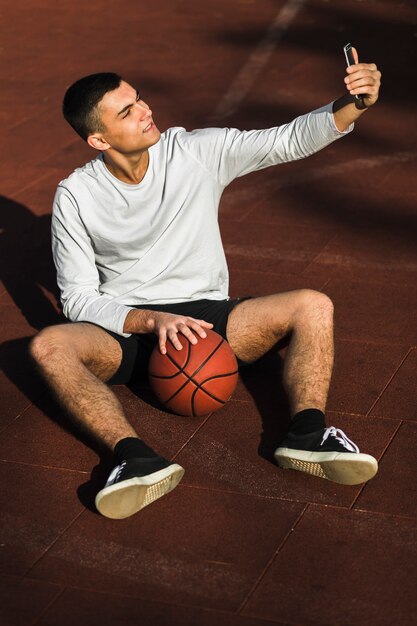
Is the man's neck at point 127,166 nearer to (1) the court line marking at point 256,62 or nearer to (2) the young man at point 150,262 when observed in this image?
(2) the young man at point 150,262

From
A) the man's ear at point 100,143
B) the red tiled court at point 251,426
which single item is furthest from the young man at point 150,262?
the red tiled court at point 251,426

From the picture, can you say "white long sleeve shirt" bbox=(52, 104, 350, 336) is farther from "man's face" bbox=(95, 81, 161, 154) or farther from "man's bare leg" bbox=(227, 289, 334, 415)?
"man's bare leg" bbox=(227, 289, 334, 415)

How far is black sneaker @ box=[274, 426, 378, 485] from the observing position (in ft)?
15.5

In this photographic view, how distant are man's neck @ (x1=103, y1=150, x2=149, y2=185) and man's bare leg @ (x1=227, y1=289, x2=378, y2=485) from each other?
2.73 ft

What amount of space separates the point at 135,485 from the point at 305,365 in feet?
3.58

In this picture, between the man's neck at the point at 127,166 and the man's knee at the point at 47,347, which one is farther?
the man's neck at the point at 127,166

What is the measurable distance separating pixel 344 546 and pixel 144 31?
10068mm

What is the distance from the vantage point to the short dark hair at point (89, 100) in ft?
18.1

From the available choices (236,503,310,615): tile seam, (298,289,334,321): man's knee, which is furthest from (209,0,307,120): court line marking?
(236,503,310,615): tile seam

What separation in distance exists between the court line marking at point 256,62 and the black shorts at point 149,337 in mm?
4860

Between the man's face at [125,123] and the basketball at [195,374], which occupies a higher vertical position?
the man's face at [125,123]

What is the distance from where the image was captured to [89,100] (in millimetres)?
5512

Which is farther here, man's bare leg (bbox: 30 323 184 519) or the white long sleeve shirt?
the white long sleeve shirt

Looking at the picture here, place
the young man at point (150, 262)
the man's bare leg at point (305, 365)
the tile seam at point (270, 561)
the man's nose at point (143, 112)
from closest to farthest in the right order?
the tile seam at point (270, 561)
the man's bare leg at point (305, 365)
the young man at point (150, 262)
the man's nose at point (143, 112)
